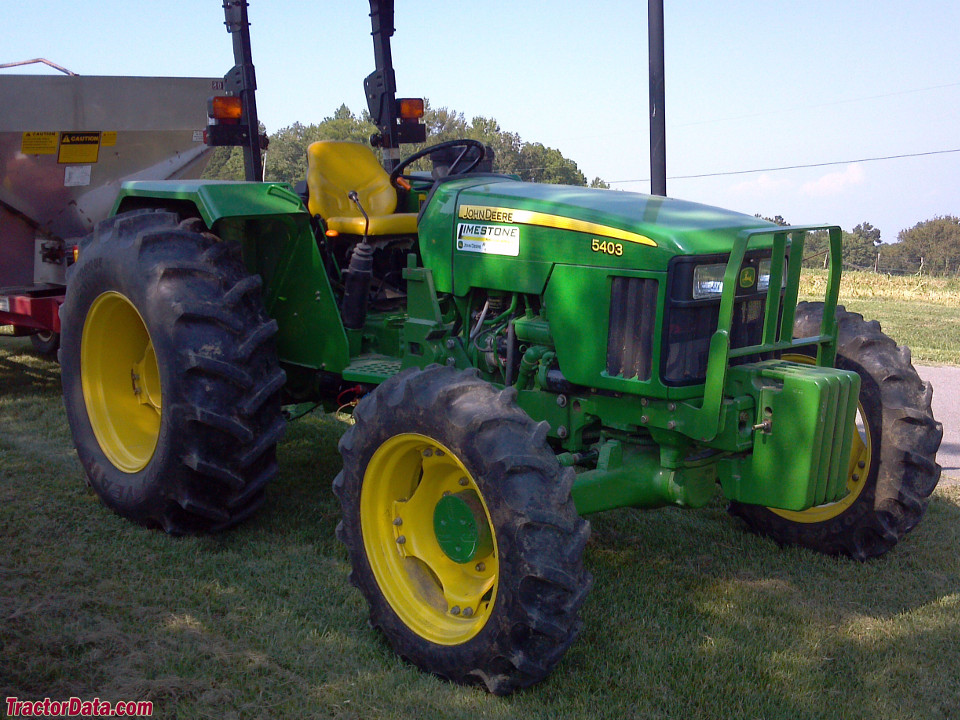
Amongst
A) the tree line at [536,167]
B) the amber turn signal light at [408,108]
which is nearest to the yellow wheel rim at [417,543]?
the amber turn signal light at [408,108]

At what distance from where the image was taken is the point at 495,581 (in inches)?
122

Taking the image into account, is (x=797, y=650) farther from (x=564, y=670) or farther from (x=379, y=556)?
(x=379, y=556)

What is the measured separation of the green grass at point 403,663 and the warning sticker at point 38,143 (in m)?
2.91

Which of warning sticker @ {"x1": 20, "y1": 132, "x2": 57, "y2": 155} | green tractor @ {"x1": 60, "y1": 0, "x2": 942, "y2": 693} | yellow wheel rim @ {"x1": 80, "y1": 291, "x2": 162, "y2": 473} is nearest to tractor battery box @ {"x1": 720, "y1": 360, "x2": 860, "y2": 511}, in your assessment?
green tractor @ {"x1": 60, "y1": 0, "x2": 942, "y2": 693}

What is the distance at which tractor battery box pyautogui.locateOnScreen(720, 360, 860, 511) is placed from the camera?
317cm

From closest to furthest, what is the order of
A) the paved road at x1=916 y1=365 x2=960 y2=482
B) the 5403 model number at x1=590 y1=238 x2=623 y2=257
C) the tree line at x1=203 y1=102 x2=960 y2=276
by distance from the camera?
the 5403 model number at x1=590 y1=238 x2=623 y2=257
the paved road at x1=916 y1=365 x2=960 y2=482
the tree line at x1=203 y1=102 x2=960 y2=276

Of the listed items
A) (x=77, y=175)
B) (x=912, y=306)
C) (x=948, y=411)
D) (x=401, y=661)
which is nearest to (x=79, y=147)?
(x=77, y=175)

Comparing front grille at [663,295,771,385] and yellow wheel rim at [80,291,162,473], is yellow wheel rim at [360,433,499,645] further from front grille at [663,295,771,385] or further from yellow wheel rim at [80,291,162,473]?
yellow wheel rim at [80,291,162,473]

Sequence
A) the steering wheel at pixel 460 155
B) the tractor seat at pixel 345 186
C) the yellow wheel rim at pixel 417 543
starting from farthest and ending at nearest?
the tractor seat at pixel 345 186 → the steering wheel at pixel 460 155 → the yellow wheel rim at pixel 417 543

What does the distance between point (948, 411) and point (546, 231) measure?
5.02 meters

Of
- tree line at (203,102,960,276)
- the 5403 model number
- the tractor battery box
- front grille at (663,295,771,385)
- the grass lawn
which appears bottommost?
the grass lawn

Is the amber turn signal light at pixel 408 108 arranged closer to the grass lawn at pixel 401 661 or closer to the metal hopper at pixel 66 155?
the grass lawn at pixel 401 661

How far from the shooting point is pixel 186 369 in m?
3.89

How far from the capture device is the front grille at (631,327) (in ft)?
10.9
